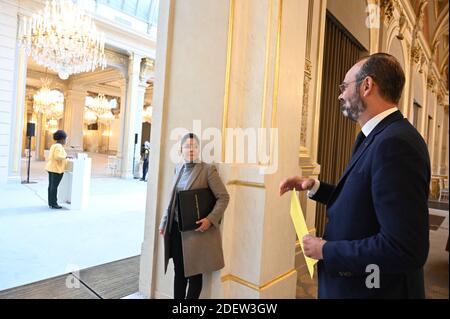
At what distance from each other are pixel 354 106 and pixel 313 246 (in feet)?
1.77

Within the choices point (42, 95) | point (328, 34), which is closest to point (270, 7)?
point (328, 34)

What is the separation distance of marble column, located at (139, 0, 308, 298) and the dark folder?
0.60 ft

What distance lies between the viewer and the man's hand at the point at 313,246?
3.36 feet

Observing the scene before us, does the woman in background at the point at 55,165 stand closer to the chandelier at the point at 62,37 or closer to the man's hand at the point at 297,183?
the chandelier at the point at 62,37

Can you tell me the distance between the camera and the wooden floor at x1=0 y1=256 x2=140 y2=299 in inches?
99.8

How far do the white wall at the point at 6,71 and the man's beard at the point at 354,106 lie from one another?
9206mm

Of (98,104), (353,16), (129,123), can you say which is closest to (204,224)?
(353,16)

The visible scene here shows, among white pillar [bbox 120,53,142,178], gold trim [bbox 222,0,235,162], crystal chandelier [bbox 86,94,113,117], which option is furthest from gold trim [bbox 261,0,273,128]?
crystal chandelier [bbox 86,94,113,117]

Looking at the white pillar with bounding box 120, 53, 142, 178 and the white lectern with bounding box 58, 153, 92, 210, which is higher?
the white pillar with bounding box 120, 53, 142, 178

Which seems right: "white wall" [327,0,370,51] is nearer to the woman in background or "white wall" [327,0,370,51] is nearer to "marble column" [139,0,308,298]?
"marble column" [139,0,308,298]

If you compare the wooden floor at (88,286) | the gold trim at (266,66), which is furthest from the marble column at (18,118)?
the gold trim at (266,66)

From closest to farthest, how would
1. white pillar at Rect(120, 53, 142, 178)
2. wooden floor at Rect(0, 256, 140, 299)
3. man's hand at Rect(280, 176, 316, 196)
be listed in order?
man's hand at Rect(280, 176, 316, 196) → wooden floor at Rect(0, 256, 140, 299) → white pillar at Rect(120, 53, 142, 178)
